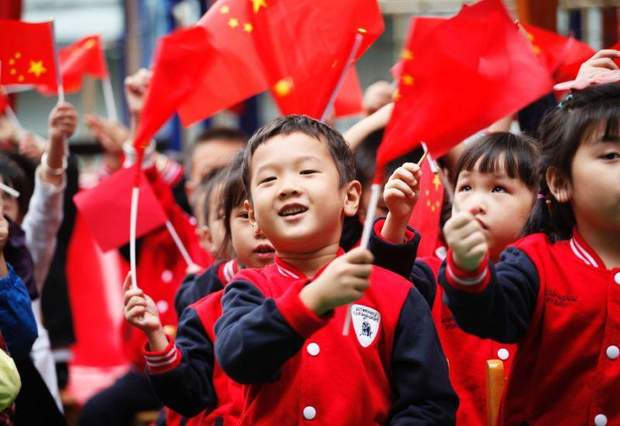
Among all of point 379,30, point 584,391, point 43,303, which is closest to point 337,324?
point 584,391

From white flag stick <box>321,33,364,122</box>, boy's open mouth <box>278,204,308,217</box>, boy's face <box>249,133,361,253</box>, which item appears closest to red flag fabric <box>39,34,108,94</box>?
white flag stick <box>321,33,364,122</box>

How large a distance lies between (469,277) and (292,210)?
395mm

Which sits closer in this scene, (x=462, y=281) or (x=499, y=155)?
(x=462, y=281)

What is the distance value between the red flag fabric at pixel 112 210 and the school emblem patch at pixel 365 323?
1413mm

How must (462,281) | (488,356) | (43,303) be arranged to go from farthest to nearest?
(43,303), (488,356), (462,281)

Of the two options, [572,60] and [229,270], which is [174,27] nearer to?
[229,270]

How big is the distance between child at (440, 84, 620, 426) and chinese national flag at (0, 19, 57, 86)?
6.43ft

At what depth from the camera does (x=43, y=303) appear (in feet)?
19.4

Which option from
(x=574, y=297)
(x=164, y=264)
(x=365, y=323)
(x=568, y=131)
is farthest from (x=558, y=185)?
(x=164, y=264)

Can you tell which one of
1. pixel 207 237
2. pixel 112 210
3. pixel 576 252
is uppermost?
pixel 576 252

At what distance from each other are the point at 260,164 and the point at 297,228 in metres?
0.18

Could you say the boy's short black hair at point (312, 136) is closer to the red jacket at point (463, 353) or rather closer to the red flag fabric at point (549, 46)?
the red jacket at point (463, 353)

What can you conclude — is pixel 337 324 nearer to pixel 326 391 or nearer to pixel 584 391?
pixel 326 391

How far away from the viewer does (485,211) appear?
3104 mm
